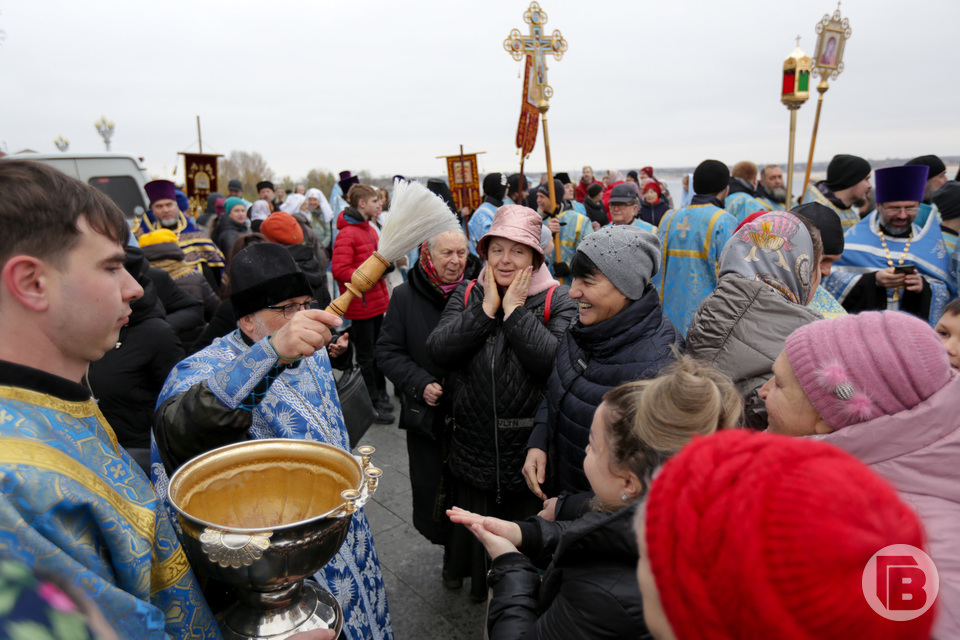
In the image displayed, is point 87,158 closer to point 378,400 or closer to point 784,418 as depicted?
point 378,400

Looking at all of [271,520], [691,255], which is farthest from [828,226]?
[271,520]

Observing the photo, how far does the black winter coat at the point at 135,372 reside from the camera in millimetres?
2885

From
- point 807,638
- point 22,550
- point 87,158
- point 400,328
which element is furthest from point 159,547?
point 87,158

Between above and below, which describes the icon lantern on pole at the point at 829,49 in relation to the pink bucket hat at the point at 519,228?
above

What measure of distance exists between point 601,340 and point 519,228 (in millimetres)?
986

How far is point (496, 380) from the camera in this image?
2908mm

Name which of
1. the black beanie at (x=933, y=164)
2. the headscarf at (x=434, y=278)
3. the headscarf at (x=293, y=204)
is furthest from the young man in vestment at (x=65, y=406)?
the headscarf at (x=293, y=204)

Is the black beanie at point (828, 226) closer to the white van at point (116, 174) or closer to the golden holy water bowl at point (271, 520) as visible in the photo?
the golden holy water bowl at point (271, 520)

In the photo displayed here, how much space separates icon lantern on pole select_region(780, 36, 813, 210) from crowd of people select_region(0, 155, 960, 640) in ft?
6.06

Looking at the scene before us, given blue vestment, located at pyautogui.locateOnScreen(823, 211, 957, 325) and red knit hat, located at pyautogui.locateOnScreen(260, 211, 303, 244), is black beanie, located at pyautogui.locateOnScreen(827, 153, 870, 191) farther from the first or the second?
red knit hat, located at pyautogui.locateOnScreen(260, 211, 303, 244)

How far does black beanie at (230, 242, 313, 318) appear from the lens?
6.88ft

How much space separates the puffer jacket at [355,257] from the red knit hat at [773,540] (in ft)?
18.3

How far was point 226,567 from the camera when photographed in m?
1.22

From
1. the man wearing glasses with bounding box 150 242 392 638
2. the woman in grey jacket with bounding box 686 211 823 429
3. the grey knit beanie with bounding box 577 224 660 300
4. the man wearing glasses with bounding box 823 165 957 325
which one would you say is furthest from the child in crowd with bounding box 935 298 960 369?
the man wearing glasses with bounding box 150 242 392 638
